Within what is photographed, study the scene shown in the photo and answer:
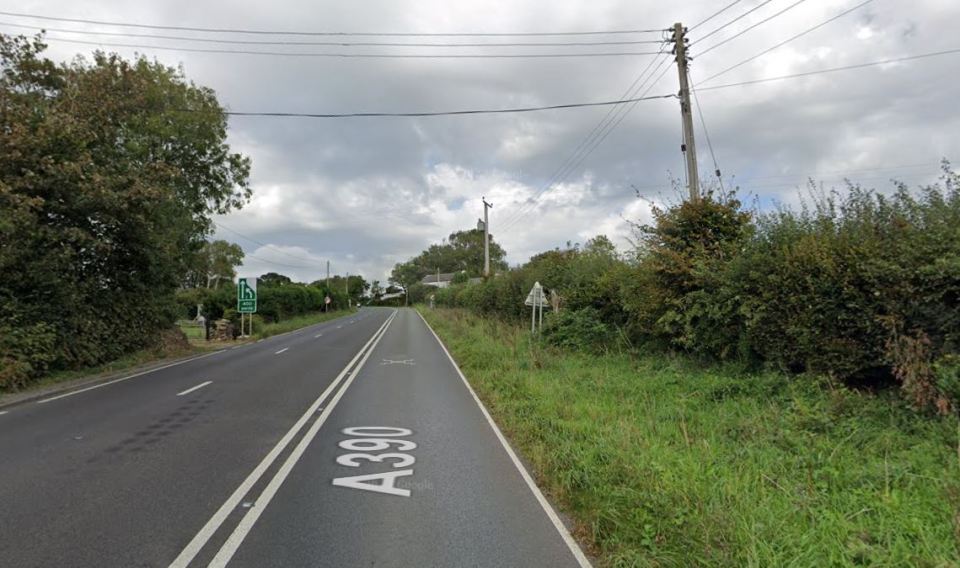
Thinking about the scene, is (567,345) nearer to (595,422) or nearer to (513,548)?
(595,422)

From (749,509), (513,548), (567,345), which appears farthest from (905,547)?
(567,345)

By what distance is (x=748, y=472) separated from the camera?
5.23 metres

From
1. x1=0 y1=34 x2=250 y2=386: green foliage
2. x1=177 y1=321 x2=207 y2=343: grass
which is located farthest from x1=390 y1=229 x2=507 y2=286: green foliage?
x1=0 y1=34 x2=250 y2=386: green foliage

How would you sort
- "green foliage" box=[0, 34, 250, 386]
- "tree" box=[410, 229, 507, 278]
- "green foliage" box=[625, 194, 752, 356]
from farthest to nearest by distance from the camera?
"tree" box=[410, 229, 507, 278]
"green foliage" box=[0, 34, 250, 386]
"green foliage" box=[625, 194, 752, 356]

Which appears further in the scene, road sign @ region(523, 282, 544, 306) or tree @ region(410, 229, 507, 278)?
tree @ region(410, 229, 507, 278)

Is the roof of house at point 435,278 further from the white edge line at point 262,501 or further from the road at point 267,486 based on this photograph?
the white edge line at point 262,501

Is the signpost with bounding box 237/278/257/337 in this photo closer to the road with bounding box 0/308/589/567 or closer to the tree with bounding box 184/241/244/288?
the road with bounding box 0/308/589/567

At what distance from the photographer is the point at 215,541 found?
4344 mm

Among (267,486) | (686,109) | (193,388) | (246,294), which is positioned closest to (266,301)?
(246,294)

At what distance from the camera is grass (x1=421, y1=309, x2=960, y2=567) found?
12.8 feet

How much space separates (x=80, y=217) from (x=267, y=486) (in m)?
12.8

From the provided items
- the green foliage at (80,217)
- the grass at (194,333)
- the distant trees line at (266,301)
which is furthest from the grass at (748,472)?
the grass at (194,333)

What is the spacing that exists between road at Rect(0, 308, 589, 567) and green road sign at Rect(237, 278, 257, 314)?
19.8m

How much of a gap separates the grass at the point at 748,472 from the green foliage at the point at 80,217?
11557mm
